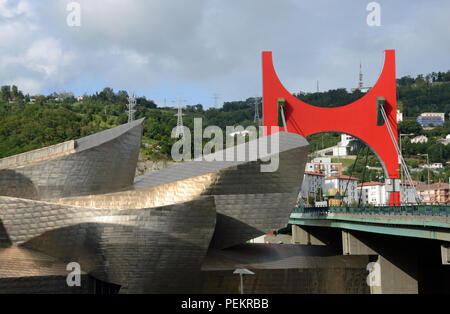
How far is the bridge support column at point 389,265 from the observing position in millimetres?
23375

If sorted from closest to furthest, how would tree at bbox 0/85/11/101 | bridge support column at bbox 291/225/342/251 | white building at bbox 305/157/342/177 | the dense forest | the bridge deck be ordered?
the bridge deck → bridge support column at bbox 291/225/342/251 → the dense forest → white building at bbox 305/157/342/177 → tree at bbox 0/85/11/101

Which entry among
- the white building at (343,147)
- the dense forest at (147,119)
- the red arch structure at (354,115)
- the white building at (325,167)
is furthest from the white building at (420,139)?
the red arch structure at (354,115)

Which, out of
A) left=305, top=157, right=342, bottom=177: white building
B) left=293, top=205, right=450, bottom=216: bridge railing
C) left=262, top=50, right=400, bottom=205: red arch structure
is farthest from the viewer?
left=305, top=157, right=342, bottom=177: white building

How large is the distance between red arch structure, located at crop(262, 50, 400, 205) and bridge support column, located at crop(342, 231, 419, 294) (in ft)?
24.2

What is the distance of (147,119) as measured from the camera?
8656cm

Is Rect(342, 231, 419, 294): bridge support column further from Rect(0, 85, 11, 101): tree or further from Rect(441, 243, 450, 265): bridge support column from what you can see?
Rect(0, 85, 11, 101): tree

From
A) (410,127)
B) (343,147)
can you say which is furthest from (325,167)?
(343,147)

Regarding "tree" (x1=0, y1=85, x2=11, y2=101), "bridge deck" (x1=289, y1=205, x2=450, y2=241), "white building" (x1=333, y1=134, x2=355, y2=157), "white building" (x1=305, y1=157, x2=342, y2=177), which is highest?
"tree" (x1=0, y1=85, x2=11, y2=101)

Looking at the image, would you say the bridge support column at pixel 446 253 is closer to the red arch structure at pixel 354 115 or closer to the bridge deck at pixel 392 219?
the bridge deck at pixel 392 219

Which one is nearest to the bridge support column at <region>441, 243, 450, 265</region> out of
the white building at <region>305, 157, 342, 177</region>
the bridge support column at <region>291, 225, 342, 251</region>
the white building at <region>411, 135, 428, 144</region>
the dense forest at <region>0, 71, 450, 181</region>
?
the bridge support column at <region>291, 225, 342, 251</region>

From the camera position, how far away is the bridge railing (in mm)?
16797

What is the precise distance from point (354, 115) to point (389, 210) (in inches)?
475

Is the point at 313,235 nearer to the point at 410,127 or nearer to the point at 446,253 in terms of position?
the point at 446,253
